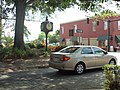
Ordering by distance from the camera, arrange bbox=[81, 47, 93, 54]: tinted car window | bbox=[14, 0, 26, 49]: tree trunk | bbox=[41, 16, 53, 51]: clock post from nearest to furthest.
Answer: bbox=[81, 47, 93, 54]: tinted car window
bbox=[14, 0, 26, 49]: tree trunk
bbox=[41, 16, 53, 51]: clock post

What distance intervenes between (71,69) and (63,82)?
1.97 m

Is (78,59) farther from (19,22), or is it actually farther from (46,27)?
(46,27)

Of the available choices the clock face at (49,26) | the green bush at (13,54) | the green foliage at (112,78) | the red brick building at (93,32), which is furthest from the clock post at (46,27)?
the green foliage at (112,78)

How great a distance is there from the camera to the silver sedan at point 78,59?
37.0ft

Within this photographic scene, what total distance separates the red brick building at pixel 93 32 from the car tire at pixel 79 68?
25.7 meters

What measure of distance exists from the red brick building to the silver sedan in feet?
81.5

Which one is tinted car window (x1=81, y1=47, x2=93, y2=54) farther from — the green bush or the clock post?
the clock post

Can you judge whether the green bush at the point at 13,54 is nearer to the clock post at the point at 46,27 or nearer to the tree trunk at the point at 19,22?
the tree trunk at the point at 19,22

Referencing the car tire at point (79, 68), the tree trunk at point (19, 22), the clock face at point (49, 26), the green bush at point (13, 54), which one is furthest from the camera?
the clock face at point (49, 26)

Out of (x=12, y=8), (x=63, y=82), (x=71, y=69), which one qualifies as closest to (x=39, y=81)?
(x=63, y=82)

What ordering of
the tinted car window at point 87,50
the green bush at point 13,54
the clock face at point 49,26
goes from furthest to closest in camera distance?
the clock face at point 49,26 < the green bush at point 13,54 < the tinted car window at point 87,50

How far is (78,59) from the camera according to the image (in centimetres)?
1155

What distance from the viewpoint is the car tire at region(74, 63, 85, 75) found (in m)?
11.5

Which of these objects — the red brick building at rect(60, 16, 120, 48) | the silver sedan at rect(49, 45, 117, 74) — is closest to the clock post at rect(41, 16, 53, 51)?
the silver sedan at rect(49, 45, 117, 74)
